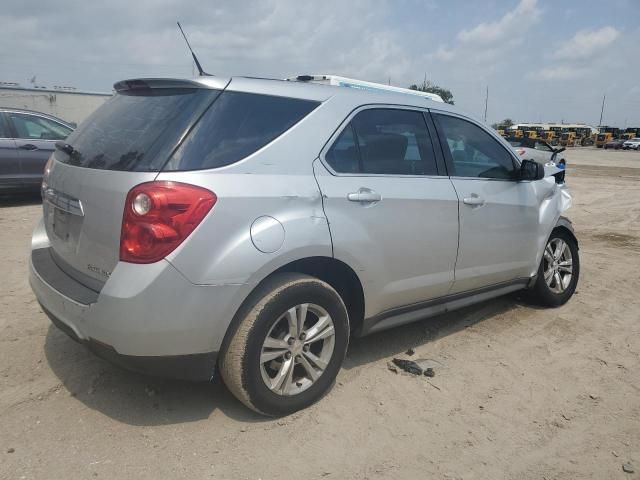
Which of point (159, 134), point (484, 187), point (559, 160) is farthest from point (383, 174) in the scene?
point (559, 160)

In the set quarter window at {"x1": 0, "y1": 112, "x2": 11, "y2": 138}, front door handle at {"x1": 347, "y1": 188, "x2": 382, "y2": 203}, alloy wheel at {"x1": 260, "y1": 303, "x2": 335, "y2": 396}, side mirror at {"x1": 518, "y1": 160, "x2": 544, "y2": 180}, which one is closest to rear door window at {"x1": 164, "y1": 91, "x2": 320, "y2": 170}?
front door handle at {"x1": 347, "y1": 188, "x2": 382, "y2": 203}

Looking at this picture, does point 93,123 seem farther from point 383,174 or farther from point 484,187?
→ point 484,187

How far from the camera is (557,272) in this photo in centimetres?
490

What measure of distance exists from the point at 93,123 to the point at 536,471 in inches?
121

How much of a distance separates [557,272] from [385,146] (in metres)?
2.46

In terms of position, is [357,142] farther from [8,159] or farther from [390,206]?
[8,159]

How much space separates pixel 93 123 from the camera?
10.5 feet

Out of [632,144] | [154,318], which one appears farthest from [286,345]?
[632,144]

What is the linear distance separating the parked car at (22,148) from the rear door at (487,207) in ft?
25.5

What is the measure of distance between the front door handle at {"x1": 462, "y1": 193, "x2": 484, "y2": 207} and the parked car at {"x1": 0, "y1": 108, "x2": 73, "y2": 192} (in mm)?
7930

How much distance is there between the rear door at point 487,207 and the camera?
3.80 meters

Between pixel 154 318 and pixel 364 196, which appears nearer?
pixel 154 318

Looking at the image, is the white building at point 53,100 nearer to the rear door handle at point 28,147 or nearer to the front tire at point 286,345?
the rear door handle at point 28,147

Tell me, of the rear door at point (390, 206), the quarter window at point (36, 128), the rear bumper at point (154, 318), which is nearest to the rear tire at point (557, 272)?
the rear door at point (390, 206)
